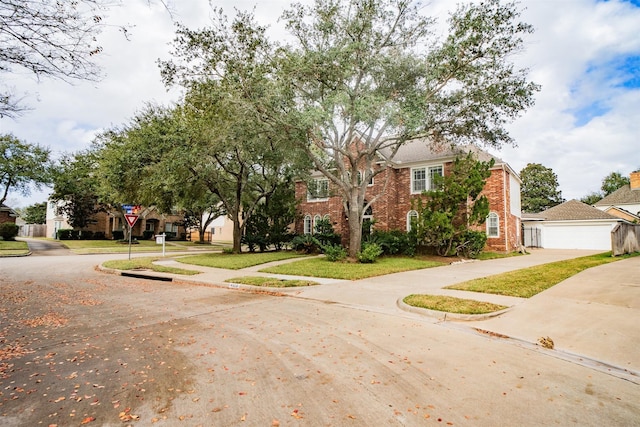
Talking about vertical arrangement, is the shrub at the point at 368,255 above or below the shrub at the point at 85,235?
below

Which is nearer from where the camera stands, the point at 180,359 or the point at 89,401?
the point at 89,401

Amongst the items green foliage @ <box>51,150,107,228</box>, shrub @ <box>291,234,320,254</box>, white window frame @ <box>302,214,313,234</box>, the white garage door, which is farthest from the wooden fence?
green foliage @ <box>51,150,107,228</box>

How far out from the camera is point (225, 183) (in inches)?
867

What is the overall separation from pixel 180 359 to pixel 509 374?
4.18 m

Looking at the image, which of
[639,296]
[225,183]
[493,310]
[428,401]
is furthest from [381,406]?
[225,183]

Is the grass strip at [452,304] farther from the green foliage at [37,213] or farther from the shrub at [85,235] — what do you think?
the green foliage at [37,213]

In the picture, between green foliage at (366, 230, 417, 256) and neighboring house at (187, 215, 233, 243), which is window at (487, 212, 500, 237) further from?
neighboring house at (187, 215, 233, 243)

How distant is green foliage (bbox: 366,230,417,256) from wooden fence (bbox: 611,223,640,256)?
10.2 metres

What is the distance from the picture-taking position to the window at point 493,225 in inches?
856

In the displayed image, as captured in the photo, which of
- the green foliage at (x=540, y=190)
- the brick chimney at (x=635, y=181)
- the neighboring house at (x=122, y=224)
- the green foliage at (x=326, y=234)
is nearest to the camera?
the green foliage at (x=326, y=234)

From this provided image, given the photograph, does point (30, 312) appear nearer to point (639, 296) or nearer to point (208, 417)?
point (208, 417)

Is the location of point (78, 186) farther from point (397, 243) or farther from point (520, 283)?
point (520, 283)

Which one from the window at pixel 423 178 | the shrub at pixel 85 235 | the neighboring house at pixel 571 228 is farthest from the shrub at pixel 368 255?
the shrub at pixel 85 235

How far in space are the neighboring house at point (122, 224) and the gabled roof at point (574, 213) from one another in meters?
40.9
